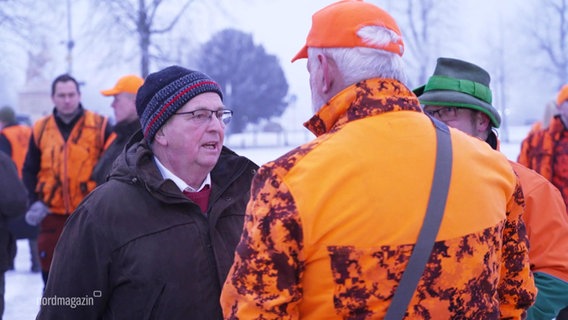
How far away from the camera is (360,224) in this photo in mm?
1697

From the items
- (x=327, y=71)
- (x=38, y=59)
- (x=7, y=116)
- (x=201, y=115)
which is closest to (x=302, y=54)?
(x=327, y=71)

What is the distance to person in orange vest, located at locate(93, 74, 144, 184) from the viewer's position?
5.14 m

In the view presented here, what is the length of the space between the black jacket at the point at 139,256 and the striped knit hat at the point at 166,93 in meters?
0.24

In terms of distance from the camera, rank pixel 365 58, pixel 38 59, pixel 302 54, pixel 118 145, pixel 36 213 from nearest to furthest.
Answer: pixel 365 58
pixel 302 54
pixel 118 145
pixel 36 213
pixel 38 59

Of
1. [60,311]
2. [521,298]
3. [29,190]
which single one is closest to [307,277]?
[521,298]

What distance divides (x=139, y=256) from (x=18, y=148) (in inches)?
279

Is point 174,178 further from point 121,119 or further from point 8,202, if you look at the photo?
point 121,119

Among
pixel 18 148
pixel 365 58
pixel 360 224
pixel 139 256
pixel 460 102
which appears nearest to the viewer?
pixel 360 224

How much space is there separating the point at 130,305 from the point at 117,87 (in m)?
3.55

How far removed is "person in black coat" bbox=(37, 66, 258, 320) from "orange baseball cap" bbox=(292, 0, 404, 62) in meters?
0.95

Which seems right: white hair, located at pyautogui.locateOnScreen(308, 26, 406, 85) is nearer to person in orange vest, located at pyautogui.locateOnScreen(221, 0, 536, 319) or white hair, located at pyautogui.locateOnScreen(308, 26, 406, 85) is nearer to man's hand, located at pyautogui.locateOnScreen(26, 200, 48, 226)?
person in orange vest, located at pyautogui.locateOnScreen(221, 0, 536, 319)

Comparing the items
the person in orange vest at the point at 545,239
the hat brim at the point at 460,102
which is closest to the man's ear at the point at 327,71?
the person in orange vest at the point at 545,239

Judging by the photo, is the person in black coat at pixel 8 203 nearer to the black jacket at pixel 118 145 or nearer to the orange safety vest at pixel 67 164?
the black jacket at pixel 118 145

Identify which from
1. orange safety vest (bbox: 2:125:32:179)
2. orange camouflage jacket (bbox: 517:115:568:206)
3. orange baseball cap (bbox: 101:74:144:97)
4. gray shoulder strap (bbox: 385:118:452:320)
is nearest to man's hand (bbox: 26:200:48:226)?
orange baseball cap (bbox: 101:74:144:97)
